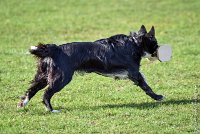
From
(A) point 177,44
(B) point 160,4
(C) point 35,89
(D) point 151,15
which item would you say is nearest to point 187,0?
(B) point 160,4

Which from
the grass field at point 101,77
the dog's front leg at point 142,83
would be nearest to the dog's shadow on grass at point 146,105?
the grass field at point 101,77

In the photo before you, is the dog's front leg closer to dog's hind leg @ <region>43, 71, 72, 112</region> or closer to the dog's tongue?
the dog's tongue

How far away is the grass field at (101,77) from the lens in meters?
9.19

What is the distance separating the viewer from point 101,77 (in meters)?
12.8

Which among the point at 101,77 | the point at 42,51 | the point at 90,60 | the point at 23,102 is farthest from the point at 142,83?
the point at 101,77

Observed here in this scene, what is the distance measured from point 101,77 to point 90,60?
2722 millimetres

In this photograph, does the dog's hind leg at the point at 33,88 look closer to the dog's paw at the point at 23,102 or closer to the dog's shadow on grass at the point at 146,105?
the dog's paw at the point at 23,102

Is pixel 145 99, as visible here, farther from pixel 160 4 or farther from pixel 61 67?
pixel 160 4

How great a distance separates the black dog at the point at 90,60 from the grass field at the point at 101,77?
41 centimetres

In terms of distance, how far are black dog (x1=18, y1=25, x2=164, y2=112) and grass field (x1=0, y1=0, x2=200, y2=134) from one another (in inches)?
16.1

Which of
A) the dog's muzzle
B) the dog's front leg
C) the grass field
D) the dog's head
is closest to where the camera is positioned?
the grass field

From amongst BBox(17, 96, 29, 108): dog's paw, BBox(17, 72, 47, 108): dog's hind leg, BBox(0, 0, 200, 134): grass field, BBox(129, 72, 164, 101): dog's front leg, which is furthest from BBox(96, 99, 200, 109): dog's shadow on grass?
BBox(17, 96, 29, 108): dog's paw

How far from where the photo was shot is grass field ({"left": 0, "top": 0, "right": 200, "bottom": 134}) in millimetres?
9188

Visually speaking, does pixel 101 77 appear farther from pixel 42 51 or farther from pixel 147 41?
pixel 42 51
